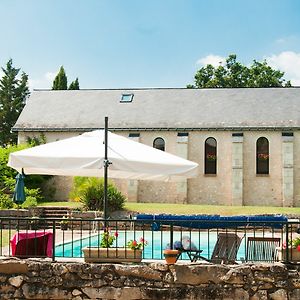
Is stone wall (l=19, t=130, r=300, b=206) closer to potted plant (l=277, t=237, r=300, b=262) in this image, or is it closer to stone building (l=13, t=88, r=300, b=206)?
stone building (l=13, t=88, r=300, b=206)

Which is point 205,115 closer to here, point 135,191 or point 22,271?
point 135,191

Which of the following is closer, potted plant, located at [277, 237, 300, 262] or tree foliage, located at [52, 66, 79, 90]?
potted plant, located at [277, 237, 300, 262]

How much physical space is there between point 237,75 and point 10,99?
25012mm

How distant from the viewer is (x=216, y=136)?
120ft

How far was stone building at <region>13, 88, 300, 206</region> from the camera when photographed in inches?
1401

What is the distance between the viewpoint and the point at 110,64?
34000 millimetres

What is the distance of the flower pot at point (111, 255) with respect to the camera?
1023 cm

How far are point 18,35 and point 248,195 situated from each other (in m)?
20.1

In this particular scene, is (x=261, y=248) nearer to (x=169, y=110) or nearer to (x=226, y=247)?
(x=226, y=247)

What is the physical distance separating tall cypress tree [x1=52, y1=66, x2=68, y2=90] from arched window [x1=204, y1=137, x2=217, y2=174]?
25620mm

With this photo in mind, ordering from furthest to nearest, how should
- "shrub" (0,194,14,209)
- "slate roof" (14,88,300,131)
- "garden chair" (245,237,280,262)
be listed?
"slate roof" (14,88,300,131) < "shrub" (0,194,14,209) < "garden chair" (245,237,280,262)

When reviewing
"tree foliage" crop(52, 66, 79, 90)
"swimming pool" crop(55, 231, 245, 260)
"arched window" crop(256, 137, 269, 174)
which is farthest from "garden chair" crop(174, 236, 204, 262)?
"tree foliage" crop(52, 66, 79, 90)

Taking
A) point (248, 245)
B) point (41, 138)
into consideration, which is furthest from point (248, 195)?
point (248, 245)

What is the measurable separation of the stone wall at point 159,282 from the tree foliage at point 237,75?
50288 mm
